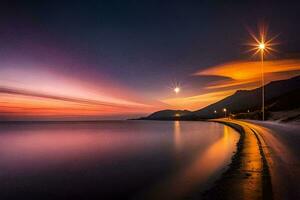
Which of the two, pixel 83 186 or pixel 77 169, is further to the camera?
pixel 77 169

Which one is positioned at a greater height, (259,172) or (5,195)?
(259,172)

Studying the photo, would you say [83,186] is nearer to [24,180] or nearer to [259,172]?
[24,180]

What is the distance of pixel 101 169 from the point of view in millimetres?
21797

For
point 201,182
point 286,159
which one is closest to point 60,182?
point 201,182

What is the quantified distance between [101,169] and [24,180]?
5.42 m

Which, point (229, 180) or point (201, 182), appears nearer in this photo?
point (229, 180)

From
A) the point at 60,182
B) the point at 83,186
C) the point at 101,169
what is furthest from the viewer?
the point at 101,169

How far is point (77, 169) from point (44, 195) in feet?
27.4

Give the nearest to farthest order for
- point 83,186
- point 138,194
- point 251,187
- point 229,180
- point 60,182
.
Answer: point 251,187
point 229,180
point 138,194
point 83,186
point 60,182

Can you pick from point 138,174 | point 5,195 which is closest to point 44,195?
point 5,195

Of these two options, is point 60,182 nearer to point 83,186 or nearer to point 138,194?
point 83,186

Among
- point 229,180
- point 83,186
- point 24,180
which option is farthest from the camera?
point 24,180

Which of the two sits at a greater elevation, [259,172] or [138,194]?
[259,172]

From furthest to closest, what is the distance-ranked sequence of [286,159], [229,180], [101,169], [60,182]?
[101,169], [60,182], [286,159], [229,180]
